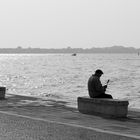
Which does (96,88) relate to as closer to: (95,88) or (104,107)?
(95,88)

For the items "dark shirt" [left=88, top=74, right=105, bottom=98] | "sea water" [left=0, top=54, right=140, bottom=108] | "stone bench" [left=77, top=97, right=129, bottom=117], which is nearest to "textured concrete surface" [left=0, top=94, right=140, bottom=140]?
"stone bench" [left=77, top=97, right=129, bottom=117]

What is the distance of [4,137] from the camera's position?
31.7ft

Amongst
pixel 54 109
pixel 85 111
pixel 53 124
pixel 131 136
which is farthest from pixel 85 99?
pixel 131 136

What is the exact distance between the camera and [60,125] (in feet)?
37.2

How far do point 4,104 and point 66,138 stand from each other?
6772 millimetres

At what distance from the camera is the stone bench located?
1295 cm

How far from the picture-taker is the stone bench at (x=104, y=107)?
12.9 meters

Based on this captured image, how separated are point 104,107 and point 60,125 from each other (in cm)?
223

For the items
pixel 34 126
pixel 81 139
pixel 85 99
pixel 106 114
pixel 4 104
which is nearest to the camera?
pixel 81 139

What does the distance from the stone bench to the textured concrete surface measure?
275 mm

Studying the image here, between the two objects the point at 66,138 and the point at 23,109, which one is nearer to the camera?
the point at 66,138

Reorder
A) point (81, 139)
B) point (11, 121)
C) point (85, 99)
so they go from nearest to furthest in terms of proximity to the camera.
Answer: point (81, 139)
point (11, 121)
point (85, 99)

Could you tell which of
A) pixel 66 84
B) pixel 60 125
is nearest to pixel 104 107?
pixel 60 125

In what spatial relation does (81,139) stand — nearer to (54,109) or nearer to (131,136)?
(131,136)
